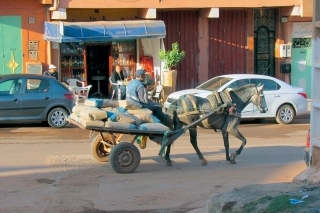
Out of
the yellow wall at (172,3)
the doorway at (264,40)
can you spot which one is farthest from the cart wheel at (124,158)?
the doorway at (264,40)

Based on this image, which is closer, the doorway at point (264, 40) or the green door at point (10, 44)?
the green door at point (10, 44)

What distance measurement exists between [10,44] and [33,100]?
5643mm

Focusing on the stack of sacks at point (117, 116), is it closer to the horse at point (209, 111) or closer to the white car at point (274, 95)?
the horse at point (209, 111)

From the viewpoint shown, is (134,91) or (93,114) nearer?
(93,114)

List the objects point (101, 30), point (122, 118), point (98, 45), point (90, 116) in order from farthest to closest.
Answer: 1. point (98, 45)
2. point (101, 30)
3. point (122, 118)
4. point (90, 116)

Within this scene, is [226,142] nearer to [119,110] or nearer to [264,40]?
[119,110]

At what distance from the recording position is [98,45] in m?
25.5

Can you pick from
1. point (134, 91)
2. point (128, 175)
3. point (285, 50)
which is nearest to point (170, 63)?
point (285, 50)

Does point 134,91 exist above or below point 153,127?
above

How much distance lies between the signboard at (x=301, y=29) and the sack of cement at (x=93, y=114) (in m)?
16.9

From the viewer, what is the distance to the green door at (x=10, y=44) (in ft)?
76.0

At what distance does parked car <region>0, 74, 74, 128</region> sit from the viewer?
715 inches

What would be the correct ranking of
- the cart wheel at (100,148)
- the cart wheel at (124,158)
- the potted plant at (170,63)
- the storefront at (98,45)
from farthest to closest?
the potted plant at (170,63)
the storefront at (98,45)
the cart wheel at (100,148)
the cart wheel at (124,158)

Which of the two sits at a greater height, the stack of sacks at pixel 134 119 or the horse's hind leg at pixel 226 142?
the stack of sacks at pixel 134 119
